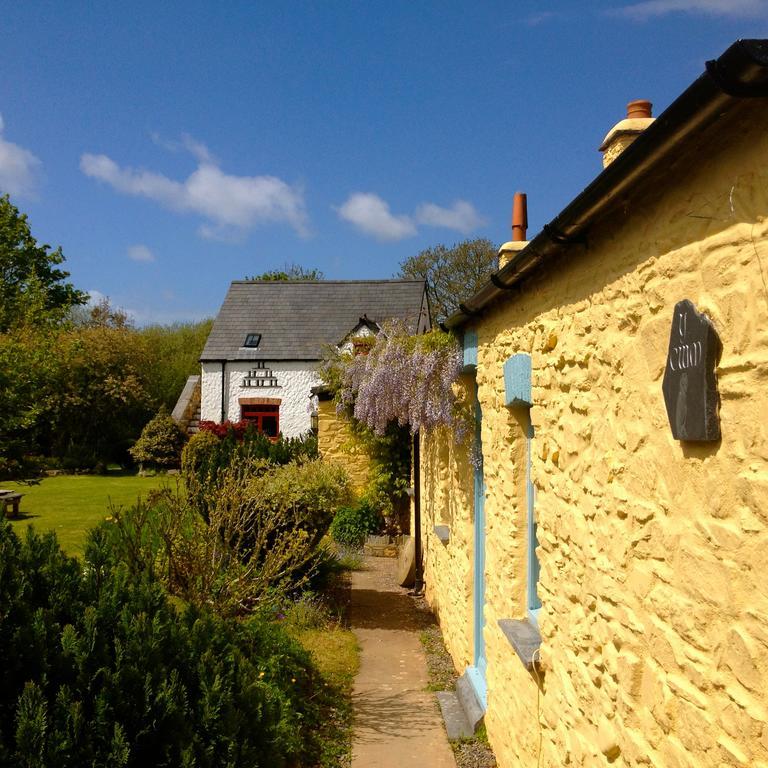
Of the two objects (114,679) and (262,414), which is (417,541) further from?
(262,414)

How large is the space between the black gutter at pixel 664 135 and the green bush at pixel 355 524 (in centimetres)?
958

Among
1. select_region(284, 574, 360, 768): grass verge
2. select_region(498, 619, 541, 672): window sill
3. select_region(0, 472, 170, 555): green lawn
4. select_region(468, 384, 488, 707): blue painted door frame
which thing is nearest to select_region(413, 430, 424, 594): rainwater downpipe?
select_region(284, 574, 360, 768): grass verge

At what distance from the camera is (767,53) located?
1.51m

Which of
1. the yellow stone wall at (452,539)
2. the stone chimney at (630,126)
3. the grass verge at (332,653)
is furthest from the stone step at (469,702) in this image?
the stone chimney at (630,126)

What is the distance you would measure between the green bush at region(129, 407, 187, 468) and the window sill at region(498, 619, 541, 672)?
20.7 metres

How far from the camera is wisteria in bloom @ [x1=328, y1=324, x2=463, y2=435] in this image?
6336 millimetres

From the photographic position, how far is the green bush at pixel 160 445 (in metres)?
23.6

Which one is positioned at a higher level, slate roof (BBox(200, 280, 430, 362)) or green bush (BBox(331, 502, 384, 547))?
slate roof (BBox(200, 280, 430, 362))

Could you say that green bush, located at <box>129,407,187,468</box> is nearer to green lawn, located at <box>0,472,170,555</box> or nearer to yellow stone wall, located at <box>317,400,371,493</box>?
green lawn, located at <box>0,472,170,555</box>

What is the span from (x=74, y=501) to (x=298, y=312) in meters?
11.4

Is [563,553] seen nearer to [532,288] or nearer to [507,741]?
[532,288]

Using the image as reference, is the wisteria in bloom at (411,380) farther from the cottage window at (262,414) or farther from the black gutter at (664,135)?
the cottage window at (262,414)

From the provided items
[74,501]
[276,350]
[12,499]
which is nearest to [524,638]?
[12,499]

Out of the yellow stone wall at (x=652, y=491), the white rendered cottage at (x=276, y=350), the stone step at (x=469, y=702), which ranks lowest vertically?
the stone step at (x=469, y=702)
